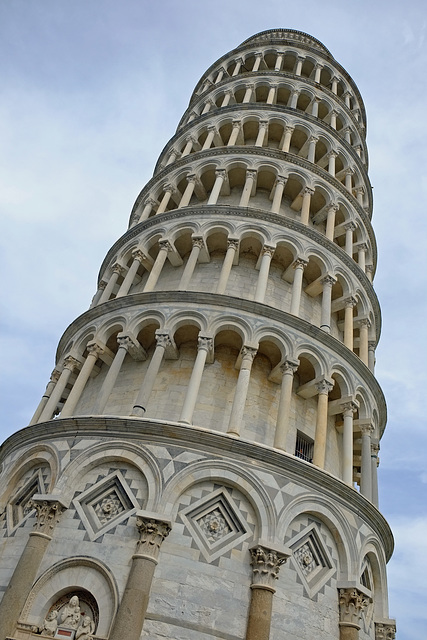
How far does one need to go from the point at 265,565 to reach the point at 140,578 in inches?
99.8

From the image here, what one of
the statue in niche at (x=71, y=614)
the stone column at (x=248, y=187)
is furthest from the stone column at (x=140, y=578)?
the stone column at (x=248, y=187)

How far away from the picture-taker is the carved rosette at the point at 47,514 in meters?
11.4

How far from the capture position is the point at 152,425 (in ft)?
40.2

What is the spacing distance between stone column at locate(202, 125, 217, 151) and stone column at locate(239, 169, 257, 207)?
105 inches

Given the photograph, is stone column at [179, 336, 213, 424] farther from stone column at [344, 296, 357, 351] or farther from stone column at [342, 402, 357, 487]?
stone column at [344, 296, 357, 351]

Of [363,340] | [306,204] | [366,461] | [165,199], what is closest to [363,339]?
[363,340]

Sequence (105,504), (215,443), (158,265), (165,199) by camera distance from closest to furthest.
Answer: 1. (105,504)
2. (215,443)
3. (158,265)
4. (165,199)

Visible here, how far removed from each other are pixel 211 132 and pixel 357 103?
33.8ft

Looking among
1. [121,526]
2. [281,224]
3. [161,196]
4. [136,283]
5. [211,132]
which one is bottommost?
[121,526]

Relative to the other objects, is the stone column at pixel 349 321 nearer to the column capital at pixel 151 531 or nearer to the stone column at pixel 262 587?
the stone column at pixel 262 587

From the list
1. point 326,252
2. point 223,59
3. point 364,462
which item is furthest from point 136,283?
point 223,59

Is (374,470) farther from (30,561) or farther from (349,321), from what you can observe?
(30,561)

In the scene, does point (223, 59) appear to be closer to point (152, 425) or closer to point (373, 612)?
point (152, 425)

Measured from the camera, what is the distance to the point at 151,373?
546 inches
